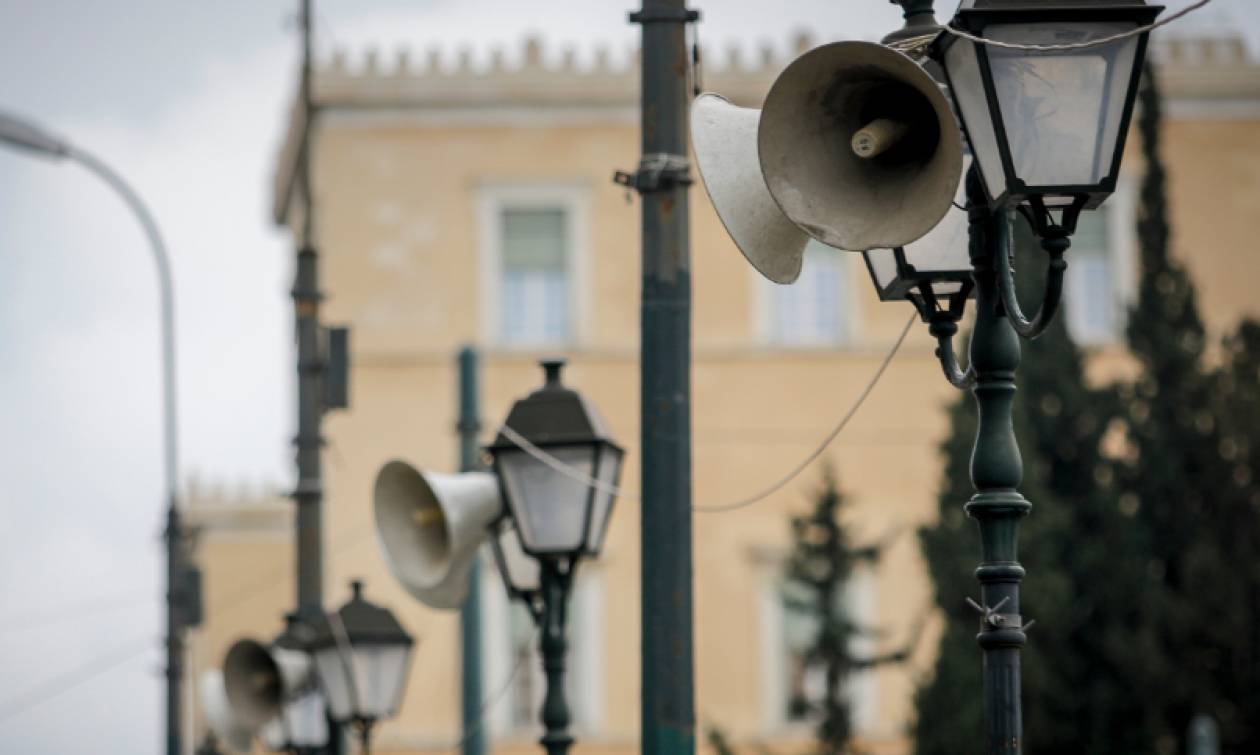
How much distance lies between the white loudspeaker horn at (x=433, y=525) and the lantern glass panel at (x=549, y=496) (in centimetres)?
36

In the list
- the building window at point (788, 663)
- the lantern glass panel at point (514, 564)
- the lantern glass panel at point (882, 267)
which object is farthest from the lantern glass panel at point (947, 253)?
the building window at point (788, 663)

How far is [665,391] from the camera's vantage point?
8.05 m

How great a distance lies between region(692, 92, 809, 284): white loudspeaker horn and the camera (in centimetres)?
655

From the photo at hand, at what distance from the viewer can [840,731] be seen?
66.9ft

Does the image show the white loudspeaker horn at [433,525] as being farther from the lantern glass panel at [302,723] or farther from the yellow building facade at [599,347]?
the yellow building facade at [599,347]

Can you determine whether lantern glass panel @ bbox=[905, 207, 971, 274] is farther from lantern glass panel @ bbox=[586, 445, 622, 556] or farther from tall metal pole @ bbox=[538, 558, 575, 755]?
tall metal pole @ bbox=[538, 558, 575, 755]

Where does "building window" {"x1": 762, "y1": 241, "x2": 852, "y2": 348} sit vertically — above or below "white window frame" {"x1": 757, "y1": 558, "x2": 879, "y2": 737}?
above

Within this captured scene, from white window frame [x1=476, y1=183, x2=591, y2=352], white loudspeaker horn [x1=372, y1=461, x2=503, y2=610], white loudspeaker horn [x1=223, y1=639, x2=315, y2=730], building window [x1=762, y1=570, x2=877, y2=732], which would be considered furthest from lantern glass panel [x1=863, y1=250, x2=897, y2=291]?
white window frame [x1=476, y1=183, x2=591, y2=352]

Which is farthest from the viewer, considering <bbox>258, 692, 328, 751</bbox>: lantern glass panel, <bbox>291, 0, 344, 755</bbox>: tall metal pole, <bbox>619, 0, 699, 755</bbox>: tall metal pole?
<bbox>258, 692, 328, 751</bbox>: lantern glass panel

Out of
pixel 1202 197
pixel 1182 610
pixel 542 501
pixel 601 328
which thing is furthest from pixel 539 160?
pixel 542 501

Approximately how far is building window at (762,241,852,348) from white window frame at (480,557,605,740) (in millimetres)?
3914

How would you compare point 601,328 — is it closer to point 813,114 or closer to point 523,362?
point 523,362

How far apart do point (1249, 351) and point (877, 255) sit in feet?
59.9

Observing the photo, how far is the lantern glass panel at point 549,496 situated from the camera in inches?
368
